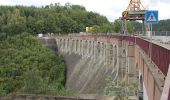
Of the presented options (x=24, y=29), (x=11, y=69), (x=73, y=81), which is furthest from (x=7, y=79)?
(x=24, y=29)

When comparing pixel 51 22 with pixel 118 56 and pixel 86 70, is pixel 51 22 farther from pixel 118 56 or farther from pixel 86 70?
pixel 118 56

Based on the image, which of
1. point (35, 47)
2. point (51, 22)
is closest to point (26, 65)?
point (35, 47)

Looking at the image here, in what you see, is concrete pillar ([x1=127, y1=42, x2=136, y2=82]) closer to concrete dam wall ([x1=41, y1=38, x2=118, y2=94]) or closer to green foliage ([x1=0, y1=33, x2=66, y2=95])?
concrete dam wall ([x1=41, y1=38, x2=118, y2=94])

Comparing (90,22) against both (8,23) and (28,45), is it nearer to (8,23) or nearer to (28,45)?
(8,23)

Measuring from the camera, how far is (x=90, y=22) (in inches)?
5630

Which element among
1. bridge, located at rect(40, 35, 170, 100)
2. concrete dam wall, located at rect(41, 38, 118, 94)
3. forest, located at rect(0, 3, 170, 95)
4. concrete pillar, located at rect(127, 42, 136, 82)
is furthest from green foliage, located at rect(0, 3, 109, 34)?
concrete pillar, located at rect(127, 42, 136, 82)

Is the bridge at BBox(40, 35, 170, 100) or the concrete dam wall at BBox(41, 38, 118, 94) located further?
the concrete dam wall at BBox(41, 38, 118, 94)

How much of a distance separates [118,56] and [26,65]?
151 ft

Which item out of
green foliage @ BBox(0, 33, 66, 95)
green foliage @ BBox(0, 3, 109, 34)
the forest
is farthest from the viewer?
green foliage @ BBox(0, 3, 109, 34)

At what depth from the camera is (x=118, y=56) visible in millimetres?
47344

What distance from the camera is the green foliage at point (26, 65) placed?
72.7 metres

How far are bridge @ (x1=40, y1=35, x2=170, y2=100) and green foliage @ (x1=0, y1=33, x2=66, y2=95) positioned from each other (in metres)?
3.74

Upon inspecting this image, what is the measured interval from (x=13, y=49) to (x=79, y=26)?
3825 centimetres

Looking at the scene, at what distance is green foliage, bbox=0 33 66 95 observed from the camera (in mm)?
72688
